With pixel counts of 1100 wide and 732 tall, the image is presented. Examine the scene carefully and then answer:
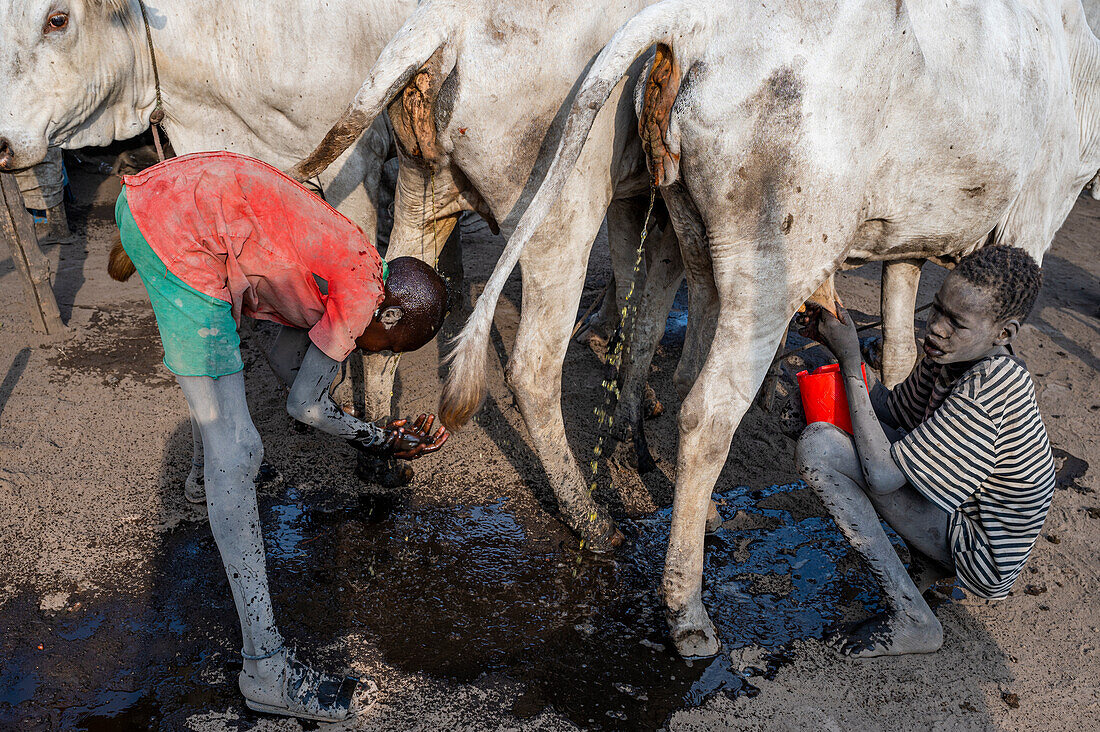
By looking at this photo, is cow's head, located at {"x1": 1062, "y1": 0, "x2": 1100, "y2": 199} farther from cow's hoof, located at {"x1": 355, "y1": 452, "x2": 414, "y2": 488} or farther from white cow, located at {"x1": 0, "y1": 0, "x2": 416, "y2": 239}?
cow's hoof, located at {"x1": 355, "y1": 452, "x2": 414, "y2": 488}

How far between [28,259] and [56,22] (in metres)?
1.63

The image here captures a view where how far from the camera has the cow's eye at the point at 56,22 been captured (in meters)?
3.53

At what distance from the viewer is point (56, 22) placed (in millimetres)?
3539

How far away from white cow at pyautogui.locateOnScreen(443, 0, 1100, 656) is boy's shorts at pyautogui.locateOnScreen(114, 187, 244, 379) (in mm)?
699

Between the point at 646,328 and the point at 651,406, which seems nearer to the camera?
the point at 646,328

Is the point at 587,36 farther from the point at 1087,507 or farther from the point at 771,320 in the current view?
the point at 1087,507

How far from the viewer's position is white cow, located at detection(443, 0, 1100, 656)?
2465mm

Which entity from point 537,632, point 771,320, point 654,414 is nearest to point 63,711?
point 537,632

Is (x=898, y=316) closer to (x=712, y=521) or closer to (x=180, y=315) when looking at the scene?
(x=712, y=521)

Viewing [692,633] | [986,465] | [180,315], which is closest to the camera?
[180,315]

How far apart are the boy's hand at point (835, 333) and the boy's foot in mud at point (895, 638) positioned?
0.91 meters

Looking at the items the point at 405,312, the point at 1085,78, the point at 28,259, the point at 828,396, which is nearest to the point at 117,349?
the point at 28,259

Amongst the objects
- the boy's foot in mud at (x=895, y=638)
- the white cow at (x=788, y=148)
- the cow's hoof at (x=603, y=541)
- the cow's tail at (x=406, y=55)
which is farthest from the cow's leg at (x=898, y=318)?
→ the cow's tail at (x=406, y=55)

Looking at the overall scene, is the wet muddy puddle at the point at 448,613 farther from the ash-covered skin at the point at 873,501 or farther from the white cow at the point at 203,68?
the white cow at the point at 203,68
